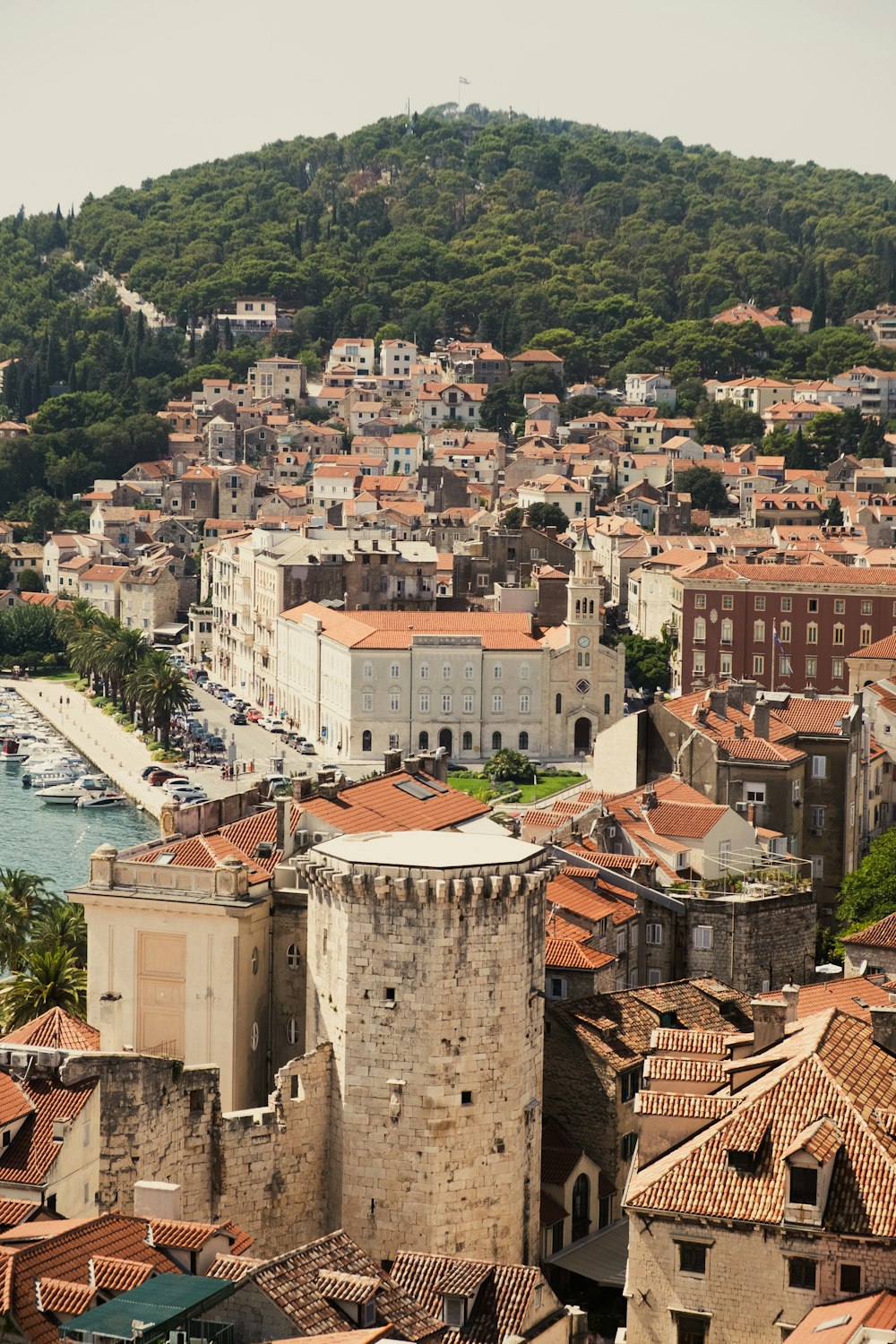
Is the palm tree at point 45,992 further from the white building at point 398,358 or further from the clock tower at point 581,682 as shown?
the white building at point 398,358

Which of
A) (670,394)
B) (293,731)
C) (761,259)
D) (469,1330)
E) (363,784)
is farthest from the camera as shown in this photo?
(761,259)

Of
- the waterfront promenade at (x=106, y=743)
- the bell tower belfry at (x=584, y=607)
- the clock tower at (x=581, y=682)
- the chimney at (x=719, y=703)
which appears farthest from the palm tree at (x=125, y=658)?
the chimney at (x=719, y=703)

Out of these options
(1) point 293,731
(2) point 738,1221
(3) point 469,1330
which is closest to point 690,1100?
(2) point 738,1221

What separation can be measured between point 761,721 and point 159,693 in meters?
42.8

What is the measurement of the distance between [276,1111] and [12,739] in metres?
63.1

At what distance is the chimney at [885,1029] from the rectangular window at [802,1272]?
3.19 m

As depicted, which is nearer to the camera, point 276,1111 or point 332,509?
point 276,1111

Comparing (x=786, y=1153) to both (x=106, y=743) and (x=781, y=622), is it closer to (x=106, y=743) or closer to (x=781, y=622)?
(x=781, y=622)

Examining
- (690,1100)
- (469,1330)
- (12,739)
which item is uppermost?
(690,1100)

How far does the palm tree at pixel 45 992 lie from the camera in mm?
30234

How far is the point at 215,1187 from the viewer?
21.5 metres

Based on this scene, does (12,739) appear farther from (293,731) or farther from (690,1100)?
(690,1100)

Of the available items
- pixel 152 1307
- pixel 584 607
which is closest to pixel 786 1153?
pixel 152 1307

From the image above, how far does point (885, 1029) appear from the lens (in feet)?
71.7
